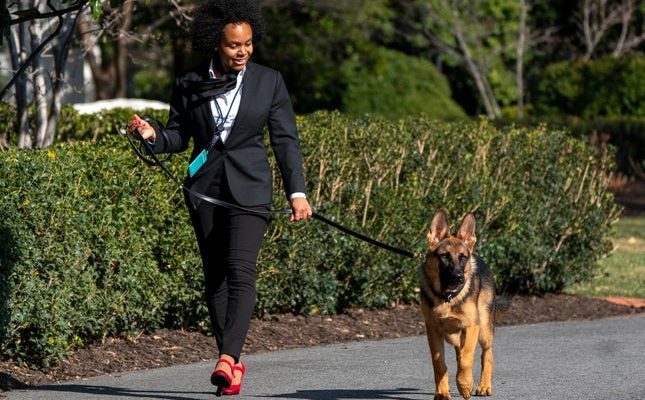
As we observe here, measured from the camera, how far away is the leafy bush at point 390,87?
98.0 ft

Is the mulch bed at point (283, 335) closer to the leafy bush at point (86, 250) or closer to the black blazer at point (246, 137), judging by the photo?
the leafy bush at point (86, 250)

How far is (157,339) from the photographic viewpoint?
29.8ft

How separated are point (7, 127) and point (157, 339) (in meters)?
3.65

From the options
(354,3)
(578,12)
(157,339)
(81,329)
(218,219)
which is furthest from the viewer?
(578,12)

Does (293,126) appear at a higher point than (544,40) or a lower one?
higher

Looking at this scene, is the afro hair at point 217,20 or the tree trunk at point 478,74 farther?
the tree trunk at point 478,74

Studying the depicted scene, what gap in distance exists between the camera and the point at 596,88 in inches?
1166

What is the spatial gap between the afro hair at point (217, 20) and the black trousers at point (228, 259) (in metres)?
0.68

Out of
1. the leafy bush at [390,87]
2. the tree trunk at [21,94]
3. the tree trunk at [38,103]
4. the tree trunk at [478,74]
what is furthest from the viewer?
the tree trunk at [478,74]

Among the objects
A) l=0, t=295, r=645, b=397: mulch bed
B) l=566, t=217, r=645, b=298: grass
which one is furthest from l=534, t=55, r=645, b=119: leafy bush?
l=0, t=295, r=645, b=397: mulch bed

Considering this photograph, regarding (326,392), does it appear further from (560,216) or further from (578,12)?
(578,12)

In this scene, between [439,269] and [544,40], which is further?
[544,40]

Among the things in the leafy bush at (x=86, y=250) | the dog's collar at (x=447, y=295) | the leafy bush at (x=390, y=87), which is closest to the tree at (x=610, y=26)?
the leafy bush at (x=390, y=87)

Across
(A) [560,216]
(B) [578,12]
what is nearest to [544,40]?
(B) [578,12]
